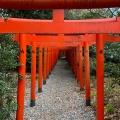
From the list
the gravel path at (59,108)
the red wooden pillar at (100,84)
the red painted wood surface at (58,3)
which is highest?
the red painted wood surface at (58,3)

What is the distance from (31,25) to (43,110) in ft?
14.1

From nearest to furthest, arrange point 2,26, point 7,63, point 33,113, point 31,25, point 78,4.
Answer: point 78,4 < point 31,25 < point 2,26 < point 7,63 < point 33,113

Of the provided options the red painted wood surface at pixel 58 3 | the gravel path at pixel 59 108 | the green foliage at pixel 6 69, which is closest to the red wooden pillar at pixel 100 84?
the gravel path at pixel 59 108

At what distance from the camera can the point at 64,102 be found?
27.6ft

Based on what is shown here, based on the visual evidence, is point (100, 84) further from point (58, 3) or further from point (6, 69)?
point (58, 3)

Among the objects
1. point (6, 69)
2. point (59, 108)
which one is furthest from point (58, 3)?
point (59, 108)

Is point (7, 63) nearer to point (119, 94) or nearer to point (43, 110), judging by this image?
point (43, 110)

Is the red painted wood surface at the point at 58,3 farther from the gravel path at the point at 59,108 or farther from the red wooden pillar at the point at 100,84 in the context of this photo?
the gravel path at the point at 59,108

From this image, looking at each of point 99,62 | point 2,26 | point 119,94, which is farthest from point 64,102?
point 2,26

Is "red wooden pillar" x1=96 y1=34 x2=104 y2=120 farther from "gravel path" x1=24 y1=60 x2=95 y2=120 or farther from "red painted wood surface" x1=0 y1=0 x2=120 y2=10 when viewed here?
"red painted wood surface" x1=0 y1=0 x2=120 y2=10

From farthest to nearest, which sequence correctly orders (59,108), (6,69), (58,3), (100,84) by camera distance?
(59,108) → (100,84) → (6,69) → (58,3)

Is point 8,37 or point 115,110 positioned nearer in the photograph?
point 8,37

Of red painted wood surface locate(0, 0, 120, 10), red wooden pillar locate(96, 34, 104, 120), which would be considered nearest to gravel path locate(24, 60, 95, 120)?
red wooden pillar locate(96, 34, 104, 120)

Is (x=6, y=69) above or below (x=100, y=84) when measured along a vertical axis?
above
